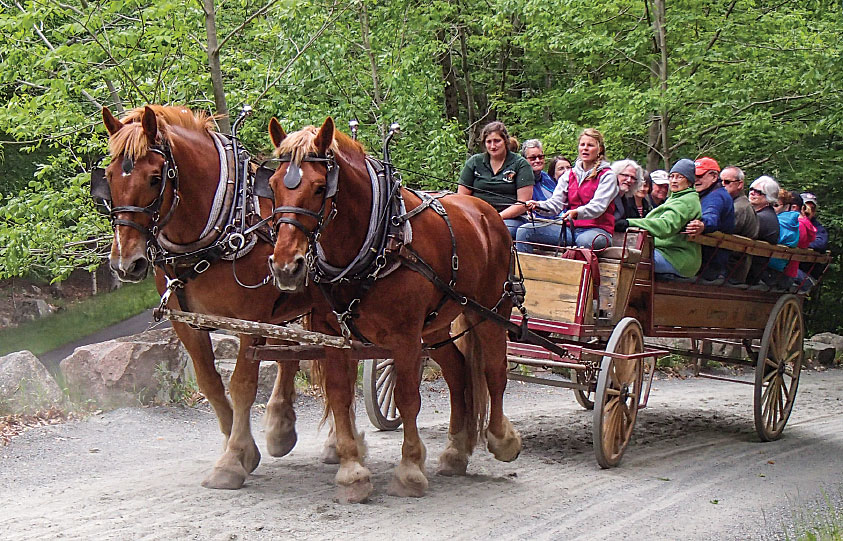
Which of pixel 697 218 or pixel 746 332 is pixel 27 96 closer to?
pixel 697 218

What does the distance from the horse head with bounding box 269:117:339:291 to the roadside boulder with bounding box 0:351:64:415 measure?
394 centimetres

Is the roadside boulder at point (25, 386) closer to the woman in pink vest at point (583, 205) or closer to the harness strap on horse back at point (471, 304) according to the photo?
the harness strap on horse back at point (471, 304)

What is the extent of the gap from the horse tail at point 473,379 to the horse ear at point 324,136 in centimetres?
193

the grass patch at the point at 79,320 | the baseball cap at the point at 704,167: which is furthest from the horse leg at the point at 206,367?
the grass patch at the point at 79,320

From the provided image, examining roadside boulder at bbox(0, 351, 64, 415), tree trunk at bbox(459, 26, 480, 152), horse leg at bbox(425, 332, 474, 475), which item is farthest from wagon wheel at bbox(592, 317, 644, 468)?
tree trunk at bbox(459, 26, 480, 152)

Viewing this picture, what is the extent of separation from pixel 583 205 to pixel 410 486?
9.03 feet

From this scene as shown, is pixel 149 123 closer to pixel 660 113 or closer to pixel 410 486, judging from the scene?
pixel 410 486

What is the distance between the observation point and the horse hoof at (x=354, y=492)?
5073 millimetres

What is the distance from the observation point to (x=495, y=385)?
6230mm

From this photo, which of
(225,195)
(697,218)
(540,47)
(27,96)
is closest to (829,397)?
(697,218)

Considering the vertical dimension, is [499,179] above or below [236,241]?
above

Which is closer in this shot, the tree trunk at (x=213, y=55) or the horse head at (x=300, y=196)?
the horse head at (x=300, y=196)

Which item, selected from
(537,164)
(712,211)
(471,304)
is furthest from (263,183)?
(712,211)

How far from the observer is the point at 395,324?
5.11 metres
